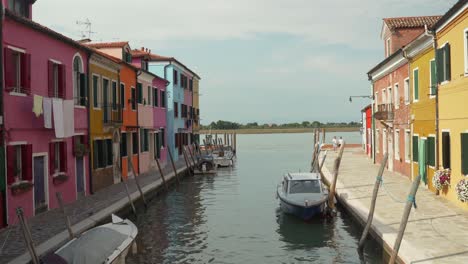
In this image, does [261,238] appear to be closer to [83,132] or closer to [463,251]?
[463,251]

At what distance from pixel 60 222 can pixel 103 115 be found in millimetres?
8843

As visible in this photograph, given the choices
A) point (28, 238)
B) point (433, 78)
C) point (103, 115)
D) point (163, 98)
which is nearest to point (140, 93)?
point (163, 98)

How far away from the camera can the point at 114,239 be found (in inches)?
463

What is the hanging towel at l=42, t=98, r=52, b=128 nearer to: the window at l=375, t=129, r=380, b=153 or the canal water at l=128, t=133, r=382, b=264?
the canal water at l=128, t=133, r=382, b=264

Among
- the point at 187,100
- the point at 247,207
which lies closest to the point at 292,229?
the point at 247,207

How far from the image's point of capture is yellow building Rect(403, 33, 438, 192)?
19.0 metres

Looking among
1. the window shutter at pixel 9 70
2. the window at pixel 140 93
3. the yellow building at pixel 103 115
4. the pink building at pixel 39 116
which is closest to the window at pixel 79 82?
the pink building at pixel 39 116

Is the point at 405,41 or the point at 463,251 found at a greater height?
the point at 405,41

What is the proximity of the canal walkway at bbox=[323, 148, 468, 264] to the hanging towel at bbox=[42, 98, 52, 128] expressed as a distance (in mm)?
10338

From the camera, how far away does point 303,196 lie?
18469 millimetres

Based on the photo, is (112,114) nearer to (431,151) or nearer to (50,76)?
(50,76)

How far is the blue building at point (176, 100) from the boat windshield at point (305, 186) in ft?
62.8

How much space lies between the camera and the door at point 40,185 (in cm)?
1655

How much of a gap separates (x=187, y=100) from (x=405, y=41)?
24077 mm
